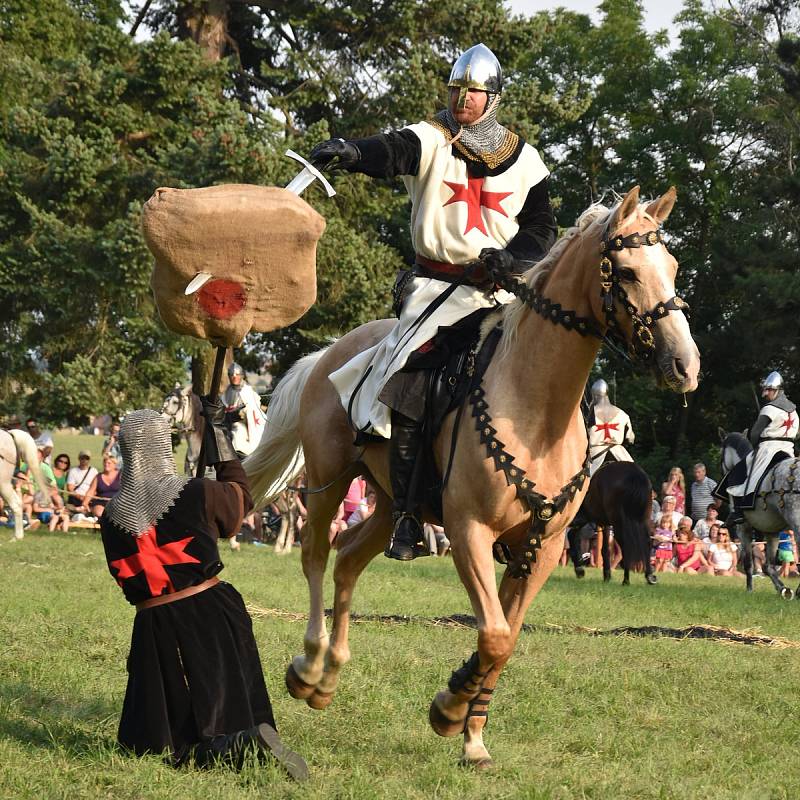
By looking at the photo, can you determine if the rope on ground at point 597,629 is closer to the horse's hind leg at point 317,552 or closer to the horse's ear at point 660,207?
the horse's hind leg at point 317,552

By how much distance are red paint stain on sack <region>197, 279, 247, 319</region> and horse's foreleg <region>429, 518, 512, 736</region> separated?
4.58ft

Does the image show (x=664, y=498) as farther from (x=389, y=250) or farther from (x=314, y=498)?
(x=314, y=498)

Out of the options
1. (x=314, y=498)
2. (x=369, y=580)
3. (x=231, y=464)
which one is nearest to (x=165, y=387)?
(x=369, y=580)

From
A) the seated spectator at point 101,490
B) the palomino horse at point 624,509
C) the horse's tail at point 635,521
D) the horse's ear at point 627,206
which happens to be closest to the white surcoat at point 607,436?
the palomino horse at point 624,509

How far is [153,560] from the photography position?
5.17m

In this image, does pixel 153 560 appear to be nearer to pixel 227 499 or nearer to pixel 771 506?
pixel 227 499

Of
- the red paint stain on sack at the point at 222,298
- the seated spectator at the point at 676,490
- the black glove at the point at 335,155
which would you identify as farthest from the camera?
the seated spectator at the point at 676,490

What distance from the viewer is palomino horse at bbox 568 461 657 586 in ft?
52.5

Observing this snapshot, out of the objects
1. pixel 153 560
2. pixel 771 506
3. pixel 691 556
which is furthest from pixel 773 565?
pixel 153 560

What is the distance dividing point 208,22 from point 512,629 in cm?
2507

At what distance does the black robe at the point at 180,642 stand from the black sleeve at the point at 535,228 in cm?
207

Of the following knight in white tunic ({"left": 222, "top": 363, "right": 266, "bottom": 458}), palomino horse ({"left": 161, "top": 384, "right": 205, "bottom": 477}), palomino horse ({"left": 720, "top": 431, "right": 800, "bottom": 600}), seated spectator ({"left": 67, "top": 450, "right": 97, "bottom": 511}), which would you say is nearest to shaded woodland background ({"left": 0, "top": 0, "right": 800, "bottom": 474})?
seated spectator ({"left": 67, "top": 450, "right": 97, "bottom": 511})

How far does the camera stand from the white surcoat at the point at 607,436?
17.3 m

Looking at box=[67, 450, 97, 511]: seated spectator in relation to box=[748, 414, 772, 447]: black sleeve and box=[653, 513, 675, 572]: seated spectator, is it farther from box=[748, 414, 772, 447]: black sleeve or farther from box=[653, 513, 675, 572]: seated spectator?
box=[748, 414, 772, 447]: black sleeve
